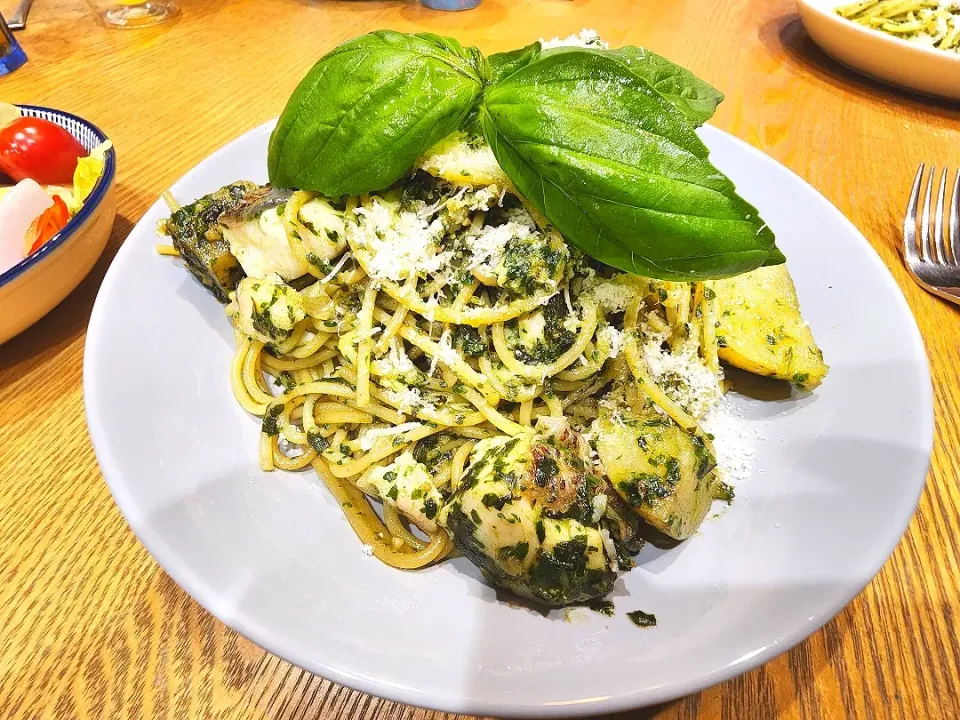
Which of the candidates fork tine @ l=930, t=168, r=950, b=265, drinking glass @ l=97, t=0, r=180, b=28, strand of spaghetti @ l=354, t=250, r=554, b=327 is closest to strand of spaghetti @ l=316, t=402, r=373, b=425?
strand of spaghetti @ l=354, t=250, r=554, b=327

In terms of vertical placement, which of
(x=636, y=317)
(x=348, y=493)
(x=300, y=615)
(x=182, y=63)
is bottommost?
(x=348, y=493)

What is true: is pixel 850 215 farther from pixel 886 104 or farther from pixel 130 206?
pixel 130 206

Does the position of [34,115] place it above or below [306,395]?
above

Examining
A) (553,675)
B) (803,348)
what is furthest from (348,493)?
(803,348)

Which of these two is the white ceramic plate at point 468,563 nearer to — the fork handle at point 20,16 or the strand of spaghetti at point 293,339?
the strand of spaghetti at point 293,339

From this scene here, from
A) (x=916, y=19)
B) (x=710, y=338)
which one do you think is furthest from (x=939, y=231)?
(x=916, y=19)

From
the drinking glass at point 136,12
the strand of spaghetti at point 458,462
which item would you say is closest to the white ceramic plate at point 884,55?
the strand of spaghetti at point 458,462

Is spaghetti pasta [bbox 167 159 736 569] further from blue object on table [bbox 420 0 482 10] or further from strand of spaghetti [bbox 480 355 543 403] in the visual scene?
blue object on table [bbox 420 0 482 10]
